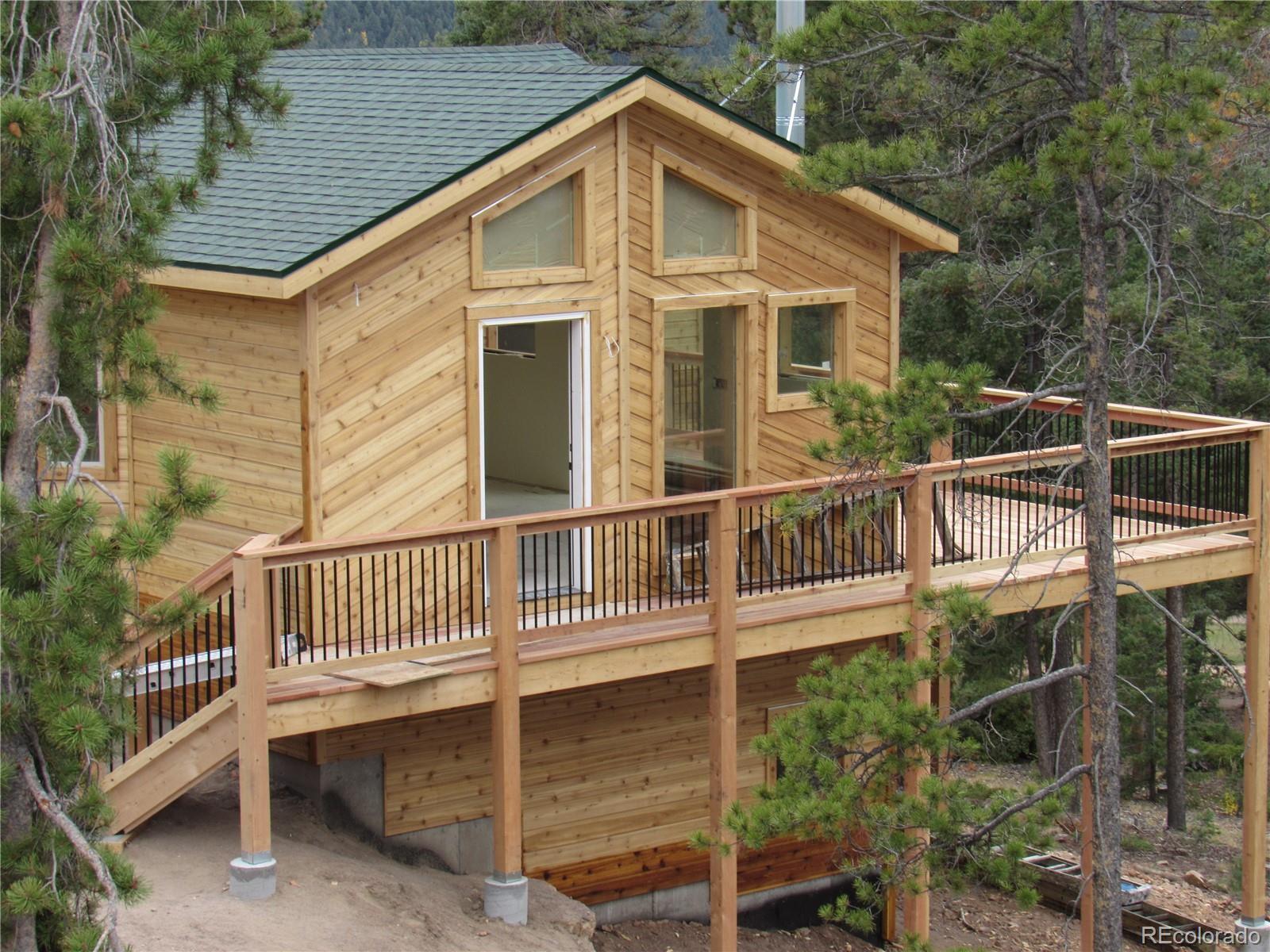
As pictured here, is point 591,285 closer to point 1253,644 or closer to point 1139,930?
point 1253,644

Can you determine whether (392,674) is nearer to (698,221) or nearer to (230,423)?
(230,423)

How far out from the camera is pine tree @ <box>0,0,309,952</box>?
6.67 metres

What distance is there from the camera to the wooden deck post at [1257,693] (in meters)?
13.7

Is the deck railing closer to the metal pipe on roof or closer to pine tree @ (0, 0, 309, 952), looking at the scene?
pine tree @ (0, 0, 309, 952)

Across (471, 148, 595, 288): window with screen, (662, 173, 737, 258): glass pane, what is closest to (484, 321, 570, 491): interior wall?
(662, 173, 737, 258): glass pane

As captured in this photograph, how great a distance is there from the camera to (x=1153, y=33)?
34.8ft

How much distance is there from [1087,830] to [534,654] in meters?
5.44

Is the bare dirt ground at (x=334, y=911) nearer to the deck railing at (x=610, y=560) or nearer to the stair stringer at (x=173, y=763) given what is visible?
the stair stringer at (x=173, y=763)

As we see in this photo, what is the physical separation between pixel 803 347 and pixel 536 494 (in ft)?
9.19

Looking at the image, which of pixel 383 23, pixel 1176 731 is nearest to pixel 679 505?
pixel 1176 731

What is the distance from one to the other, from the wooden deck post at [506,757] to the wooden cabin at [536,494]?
2 centimetres

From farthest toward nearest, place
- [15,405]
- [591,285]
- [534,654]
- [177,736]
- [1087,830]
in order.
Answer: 1. [1087,830]
2. [591,285]
3. [534,654]
4. [177,736]
5. [15,405]

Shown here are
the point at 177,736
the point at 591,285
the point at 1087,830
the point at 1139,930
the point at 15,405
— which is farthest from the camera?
the point at 1139,930

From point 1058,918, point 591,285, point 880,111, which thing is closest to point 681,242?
point 591,285
